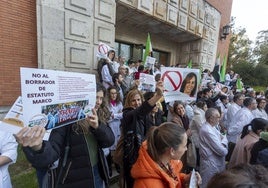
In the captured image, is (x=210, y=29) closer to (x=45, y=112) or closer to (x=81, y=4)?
(x=81, y=4)

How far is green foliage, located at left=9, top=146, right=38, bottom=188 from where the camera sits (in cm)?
330

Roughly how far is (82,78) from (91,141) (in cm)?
66

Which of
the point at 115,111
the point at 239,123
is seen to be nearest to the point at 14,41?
the point at 115,111

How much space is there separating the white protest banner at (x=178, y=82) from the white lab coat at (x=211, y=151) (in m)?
0.68

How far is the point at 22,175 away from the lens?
3525mm

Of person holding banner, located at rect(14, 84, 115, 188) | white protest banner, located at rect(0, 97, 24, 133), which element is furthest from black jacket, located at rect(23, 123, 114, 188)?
white protest banner, located at rect(0, 97, 24, 133)

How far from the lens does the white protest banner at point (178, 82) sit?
9.45ft

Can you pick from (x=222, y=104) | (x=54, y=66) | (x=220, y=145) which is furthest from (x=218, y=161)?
(x=54, y=66)

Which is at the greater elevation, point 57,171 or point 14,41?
point 14,41

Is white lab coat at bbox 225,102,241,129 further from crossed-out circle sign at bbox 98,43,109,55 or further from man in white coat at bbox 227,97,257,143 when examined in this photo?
crossed-out circle sign at bbox 98,43,109,55

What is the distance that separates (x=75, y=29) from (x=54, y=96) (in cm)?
596

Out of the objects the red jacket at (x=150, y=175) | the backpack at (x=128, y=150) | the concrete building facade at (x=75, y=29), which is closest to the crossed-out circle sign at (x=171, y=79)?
the backpack at (x=128, y=150)

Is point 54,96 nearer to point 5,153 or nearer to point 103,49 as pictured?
point 5,153

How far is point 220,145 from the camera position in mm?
3135
